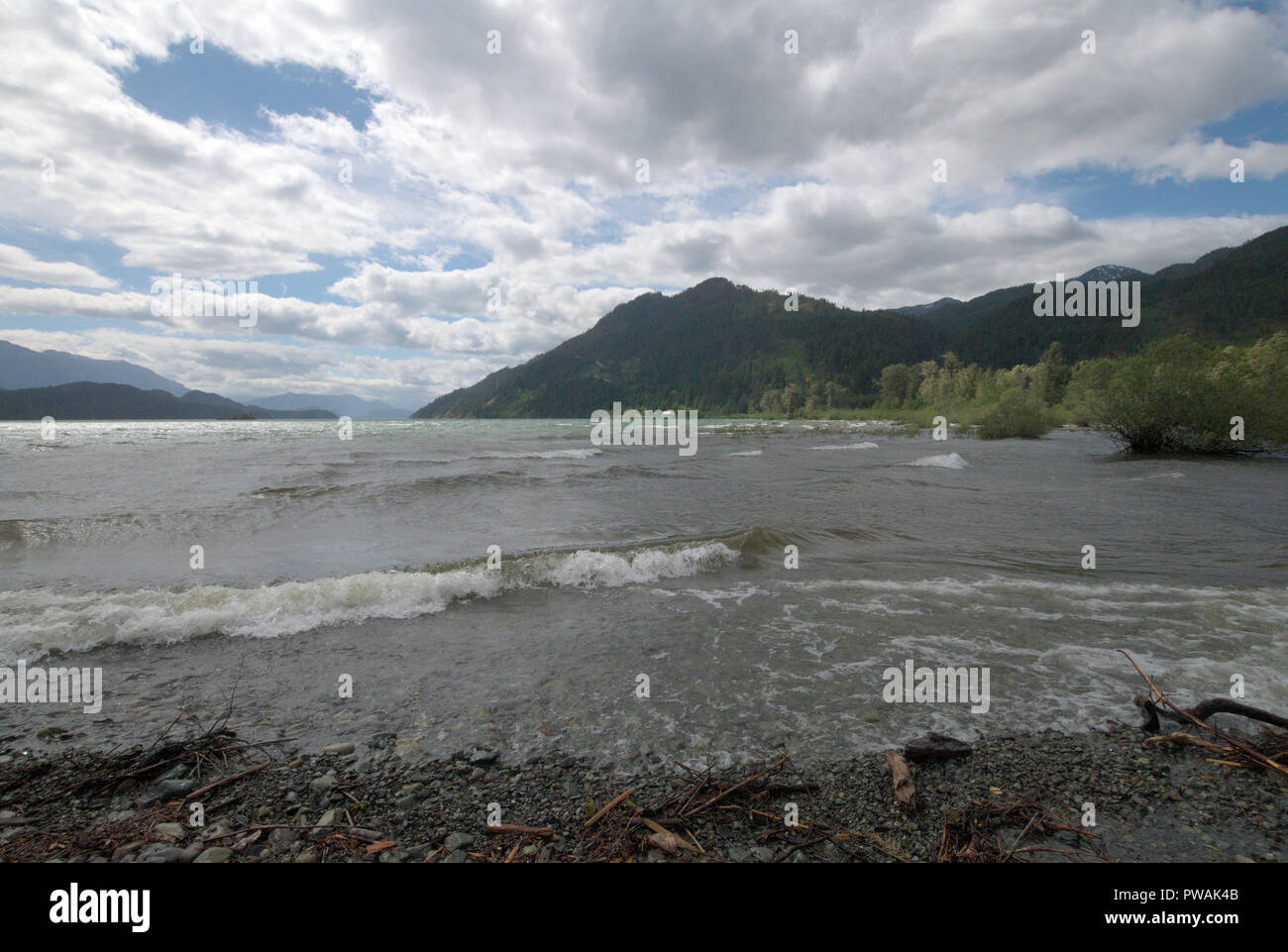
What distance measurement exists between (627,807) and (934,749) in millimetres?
2434

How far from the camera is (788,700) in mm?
5324

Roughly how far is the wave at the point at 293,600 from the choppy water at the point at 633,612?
0.04 metres

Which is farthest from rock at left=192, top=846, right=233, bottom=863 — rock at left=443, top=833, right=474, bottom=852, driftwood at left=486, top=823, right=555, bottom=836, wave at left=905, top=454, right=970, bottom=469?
wave at left=905, top=454, right=970, bottom=469

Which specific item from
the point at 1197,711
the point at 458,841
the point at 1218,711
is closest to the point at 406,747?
the point at 458,841

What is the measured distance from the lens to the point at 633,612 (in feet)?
27.2

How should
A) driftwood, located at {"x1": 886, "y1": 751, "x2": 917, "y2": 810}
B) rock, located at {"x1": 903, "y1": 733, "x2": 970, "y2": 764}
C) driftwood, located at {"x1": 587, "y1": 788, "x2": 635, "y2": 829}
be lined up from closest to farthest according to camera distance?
driftwood, located at {"x1": 587, "y1": 788, "x2": 635, "y2": 829} → driftwood, located at {"x1": 886, "y1": 751, "x2": 917, "y2": 810} → rock, located at {"x1": 903, "y1": 733, "x2": 970, "y2": 764}

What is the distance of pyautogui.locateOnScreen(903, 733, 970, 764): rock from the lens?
418cm

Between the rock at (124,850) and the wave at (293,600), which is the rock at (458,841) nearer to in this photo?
the rock at (124,850)

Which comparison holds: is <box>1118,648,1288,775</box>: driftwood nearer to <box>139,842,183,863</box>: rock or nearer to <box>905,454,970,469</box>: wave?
<box>139,842,183,863</box>: rock

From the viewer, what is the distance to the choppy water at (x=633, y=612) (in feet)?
16.6

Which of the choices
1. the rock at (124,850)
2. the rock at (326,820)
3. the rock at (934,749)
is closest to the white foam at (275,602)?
the rock at (124,850)

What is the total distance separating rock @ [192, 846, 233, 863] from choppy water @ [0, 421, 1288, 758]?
1503 millimetres
